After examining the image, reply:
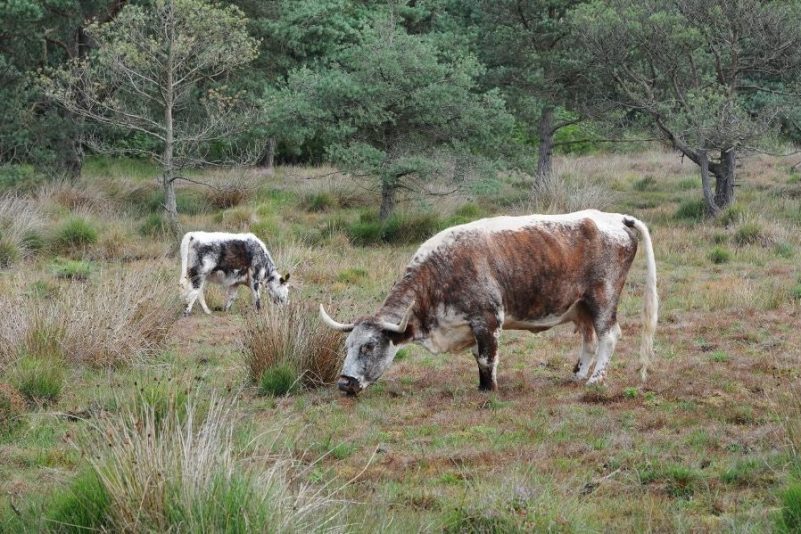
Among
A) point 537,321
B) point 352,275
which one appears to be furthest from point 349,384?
point 352,275

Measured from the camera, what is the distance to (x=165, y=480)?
5328mm

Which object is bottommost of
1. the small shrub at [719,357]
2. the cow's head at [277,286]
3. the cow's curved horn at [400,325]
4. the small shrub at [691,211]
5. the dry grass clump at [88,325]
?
the cow's head at [277,286]

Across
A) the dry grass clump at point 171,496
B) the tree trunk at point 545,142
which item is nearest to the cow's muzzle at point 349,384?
the dry grass clump at point 171,496

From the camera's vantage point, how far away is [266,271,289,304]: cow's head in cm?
1535

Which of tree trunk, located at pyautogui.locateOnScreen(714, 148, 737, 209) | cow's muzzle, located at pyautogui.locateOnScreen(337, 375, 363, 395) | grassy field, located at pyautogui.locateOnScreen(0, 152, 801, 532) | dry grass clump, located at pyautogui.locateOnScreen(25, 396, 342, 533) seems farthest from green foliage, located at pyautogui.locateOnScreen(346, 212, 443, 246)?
dry grass clump, located at pyautogui.locateOnScreen(25, 396, 342, 533)

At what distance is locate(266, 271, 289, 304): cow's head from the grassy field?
0.67 meters

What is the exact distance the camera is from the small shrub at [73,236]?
64.0 feet

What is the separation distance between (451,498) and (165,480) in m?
2.14

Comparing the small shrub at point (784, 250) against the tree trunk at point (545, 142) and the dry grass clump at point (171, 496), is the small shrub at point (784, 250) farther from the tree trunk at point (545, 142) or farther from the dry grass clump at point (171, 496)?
the dry grass clump at point (171, 496)

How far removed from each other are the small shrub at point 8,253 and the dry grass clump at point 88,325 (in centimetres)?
628

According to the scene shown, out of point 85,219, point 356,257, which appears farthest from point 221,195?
point 356,257

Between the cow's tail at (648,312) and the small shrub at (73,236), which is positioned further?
the small shrub at (73,236)

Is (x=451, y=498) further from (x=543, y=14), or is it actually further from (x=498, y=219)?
(x=543, y=14)

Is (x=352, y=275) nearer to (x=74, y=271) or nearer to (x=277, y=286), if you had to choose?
(x=277, y=286)
